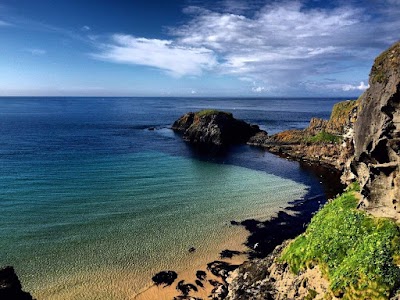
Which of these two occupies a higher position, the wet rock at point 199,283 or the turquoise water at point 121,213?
the turquoise water at point 121,213

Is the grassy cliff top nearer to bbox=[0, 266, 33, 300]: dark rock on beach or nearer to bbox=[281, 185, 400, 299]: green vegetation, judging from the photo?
bbox=[281, 185, 400, 299]: green vegetation

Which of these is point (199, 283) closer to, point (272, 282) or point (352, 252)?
point (272, 282)

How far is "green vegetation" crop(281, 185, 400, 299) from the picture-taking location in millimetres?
17500

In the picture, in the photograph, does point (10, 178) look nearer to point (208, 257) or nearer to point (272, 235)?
point (208, 257)

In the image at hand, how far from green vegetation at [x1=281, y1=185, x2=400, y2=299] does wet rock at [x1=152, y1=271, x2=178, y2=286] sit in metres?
11.5

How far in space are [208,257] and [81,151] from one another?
60.2 meters

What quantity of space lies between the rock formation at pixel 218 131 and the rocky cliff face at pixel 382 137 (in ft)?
262

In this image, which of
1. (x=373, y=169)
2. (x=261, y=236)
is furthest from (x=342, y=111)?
(x=373, y=169)

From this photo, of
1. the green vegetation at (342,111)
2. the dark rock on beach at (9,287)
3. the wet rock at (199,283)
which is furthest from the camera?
the green vegetation at (342,111)

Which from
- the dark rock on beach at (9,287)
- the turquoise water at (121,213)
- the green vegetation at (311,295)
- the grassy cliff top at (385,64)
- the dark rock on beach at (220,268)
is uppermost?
the grassy cliff top at (385,64)

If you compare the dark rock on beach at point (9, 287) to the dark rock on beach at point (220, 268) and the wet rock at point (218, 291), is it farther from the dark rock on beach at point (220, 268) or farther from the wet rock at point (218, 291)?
the dark rock on beach at point (220, 268)

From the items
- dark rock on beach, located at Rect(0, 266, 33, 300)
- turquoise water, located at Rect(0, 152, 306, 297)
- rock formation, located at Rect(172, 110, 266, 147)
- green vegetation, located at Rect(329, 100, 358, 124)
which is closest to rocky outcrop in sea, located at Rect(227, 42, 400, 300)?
turquoise water, located at Rect(0, 152, 306, 297)

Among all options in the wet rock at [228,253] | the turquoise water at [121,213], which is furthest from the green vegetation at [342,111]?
the wet rock at [228,253]

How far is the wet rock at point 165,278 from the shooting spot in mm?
30516
